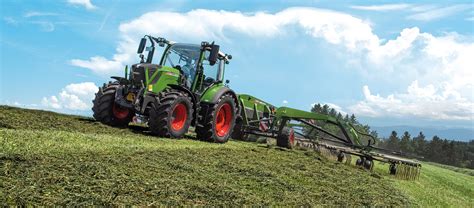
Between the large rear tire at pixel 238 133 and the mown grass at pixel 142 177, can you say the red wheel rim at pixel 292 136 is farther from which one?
the mown grass at pixel 142 177

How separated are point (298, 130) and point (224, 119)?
4702 mm

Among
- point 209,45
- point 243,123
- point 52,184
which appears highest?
point 209,45

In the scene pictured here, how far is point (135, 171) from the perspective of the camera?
5.63 m

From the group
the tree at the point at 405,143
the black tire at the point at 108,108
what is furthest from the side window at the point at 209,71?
the tree at the point at 405,143

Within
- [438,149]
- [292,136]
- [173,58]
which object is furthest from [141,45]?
[438,149]

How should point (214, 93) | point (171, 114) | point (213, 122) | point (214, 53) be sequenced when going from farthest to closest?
1. point (214, 93)
2. point (213, 122)
3. point (214, 53)
4. point (171, 114)

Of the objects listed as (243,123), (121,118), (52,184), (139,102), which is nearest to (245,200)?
(52,184)

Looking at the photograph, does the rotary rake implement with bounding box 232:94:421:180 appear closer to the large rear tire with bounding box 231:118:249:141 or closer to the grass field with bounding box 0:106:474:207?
the large rear tire with bounding box 231:118:249:141

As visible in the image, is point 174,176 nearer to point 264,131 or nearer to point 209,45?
point 209,45

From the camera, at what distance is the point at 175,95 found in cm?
1107

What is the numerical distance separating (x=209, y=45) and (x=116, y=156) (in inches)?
265

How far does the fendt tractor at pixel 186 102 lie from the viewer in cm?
1109

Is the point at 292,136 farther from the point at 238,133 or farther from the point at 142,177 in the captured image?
the point at 142,177

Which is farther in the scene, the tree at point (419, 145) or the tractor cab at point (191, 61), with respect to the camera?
the tree at point (419, 145)
